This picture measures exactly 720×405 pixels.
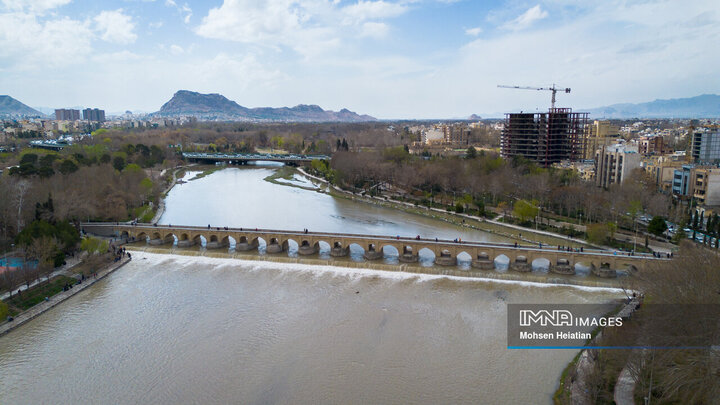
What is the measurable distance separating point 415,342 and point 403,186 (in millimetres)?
26788

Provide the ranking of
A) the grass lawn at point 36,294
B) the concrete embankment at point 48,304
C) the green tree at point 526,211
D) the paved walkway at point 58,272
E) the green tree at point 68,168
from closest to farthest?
1. the concrete embankment at point 48,304
2. the grass lawn at point 36,294
3. the paved walkway at point 58,272
4. the green tree at point 526,211
5. the green tree at point 68,168

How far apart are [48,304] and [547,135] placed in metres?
40.4

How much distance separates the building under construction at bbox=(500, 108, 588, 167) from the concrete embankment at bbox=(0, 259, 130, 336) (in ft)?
116

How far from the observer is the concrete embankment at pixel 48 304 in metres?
15.6

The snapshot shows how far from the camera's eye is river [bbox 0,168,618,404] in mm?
12188

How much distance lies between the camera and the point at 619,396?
10664mm

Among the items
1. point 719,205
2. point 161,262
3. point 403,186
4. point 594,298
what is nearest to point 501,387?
point 594,298

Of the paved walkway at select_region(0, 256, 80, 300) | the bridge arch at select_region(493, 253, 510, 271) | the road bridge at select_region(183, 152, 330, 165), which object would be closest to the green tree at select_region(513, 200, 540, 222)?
the bridge arch at select_region(493, 253, 510, 271)

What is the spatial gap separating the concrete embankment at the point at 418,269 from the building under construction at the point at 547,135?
27.4 metres

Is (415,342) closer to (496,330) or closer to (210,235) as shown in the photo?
(496,330)

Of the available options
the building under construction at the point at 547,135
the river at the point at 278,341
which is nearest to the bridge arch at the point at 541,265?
the river at the point at 278,341

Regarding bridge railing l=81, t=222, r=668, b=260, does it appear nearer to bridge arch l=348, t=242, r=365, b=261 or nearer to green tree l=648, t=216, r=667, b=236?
bridge arch l=348, t=242, r=365, b=261

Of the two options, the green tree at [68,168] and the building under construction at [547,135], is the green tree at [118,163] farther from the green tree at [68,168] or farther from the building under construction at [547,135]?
the building under construction at [547,135]

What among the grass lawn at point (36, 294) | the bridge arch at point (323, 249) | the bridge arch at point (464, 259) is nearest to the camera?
the grass lawn at point (36, 294)
